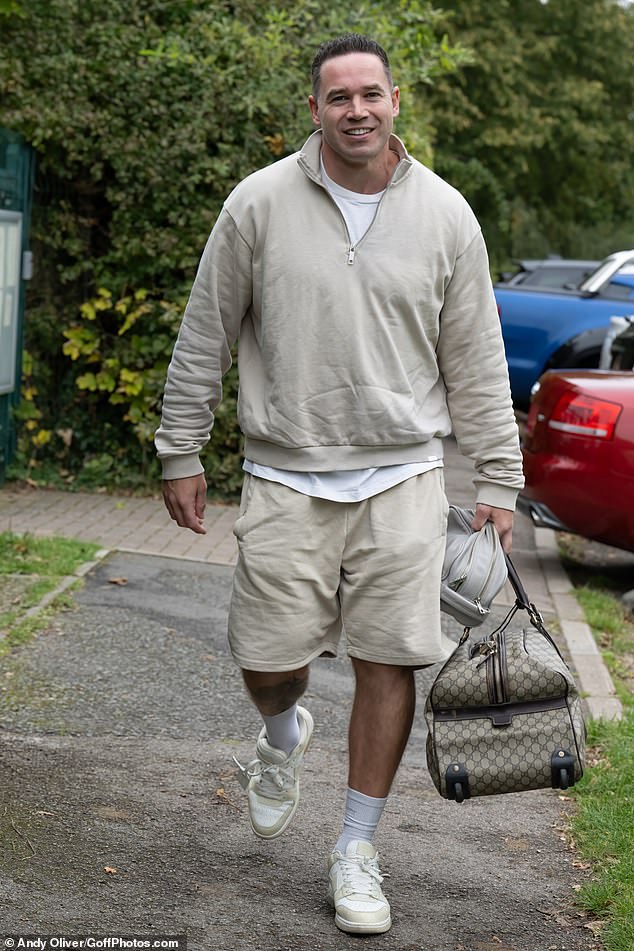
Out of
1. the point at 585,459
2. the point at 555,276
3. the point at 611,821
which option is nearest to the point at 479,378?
the point at 611,821

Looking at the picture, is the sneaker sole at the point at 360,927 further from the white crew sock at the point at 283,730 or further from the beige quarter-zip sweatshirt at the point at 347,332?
the beige quarter-zip sweatshirt at the point at 347,332

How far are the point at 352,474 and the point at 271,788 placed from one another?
3.07 feet

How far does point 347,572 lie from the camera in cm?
369

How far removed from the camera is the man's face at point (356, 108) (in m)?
3.58

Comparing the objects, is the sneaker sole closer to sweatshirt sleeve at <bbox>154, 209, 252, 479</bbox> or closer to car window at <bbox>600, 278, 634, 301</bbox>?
sweatshirt sleeve at <bbox>154, 209, 252, 479</bbox>

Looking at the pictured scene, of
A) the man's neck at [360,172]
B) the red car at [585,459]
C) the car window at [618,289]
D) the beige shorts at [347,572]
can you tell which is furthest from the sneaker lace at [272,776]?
the car window at [618,289]

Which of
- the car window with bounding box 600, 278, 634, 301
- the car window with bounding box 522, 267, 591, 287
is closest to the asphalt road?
the car window with bounding box 600, 278, 634, 301

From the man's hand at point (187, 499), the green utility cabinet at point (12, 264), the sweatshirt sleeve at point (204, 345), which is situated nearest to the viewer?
the sweatshirt sleeve at point (204, 345)

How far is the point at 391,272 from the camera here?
357 cm

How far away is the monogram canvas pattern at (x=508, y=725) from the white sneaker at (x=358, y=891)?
309mm

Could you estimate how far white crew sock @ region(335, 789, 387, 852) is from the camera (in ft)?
12.1

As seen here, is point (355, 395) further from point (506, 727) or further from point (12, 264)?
point (12, 264)

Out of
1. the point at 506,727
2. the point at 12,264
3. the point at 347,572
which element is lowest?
the point at 12,264

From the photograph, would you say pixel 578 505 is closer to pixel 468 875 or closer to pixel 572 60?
pixel 468 875
